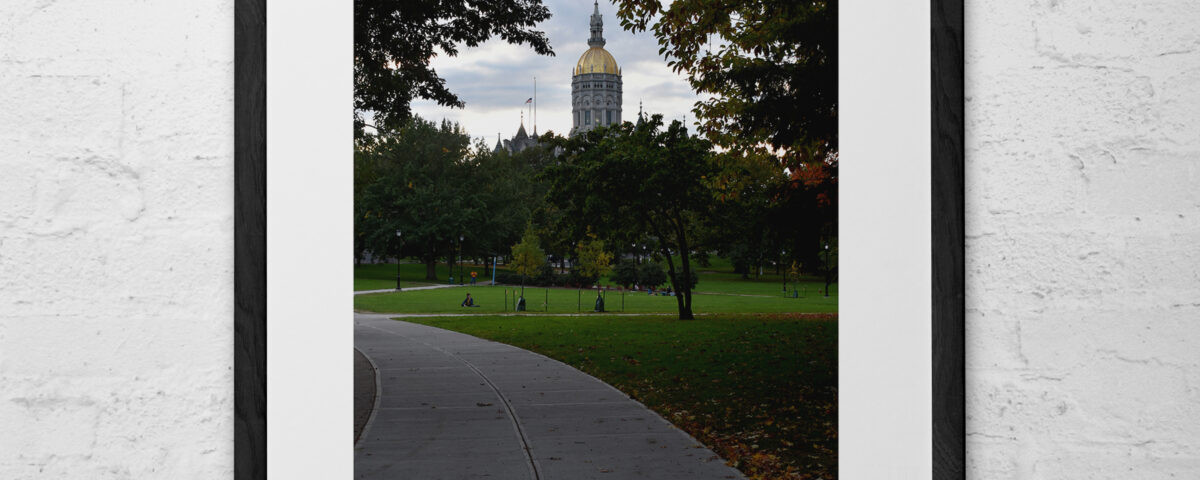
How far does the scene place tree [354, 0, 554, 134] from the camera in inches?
314

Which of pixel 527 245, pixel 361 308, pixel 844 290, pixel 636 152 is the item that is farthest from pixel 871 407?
pixel 527 245


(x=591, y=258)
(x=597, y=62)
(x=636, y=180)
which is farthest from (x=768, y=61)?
(x=597, y=62)

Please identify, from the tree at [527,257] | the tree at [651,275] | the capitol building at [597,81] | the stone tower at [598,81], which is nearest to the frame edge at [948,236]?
the tree at [651,275]

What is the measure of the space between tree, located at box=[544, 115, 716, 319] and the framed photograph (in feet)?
0.22

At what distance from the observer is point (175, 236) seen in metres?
1.72

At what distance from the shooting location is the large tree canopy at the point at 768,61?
19.7ft

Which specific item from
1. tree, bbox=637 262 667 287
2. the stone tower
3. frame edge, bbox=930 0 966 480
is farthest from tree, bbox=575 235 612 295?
the stone tower

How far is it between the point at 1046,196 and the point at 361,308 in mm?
25688

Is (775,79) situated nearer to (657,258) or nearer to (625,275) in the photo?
(657,258)

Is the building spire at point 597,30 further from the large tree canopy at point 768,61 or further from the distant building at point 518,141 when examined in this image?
the large tree canopy at point 768,61

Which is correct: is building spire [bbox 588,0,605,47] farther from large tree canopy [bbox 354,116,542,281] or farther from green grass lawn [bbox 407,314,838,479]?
green grass lawn [bbox 407,314,838,479]

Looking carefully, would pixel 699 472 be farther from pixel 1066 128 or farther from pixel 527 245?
pixel 527 245

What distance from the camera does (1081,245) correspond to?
1.75 m

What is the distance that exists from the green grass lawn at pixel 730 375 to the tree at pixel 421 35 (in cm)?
435
